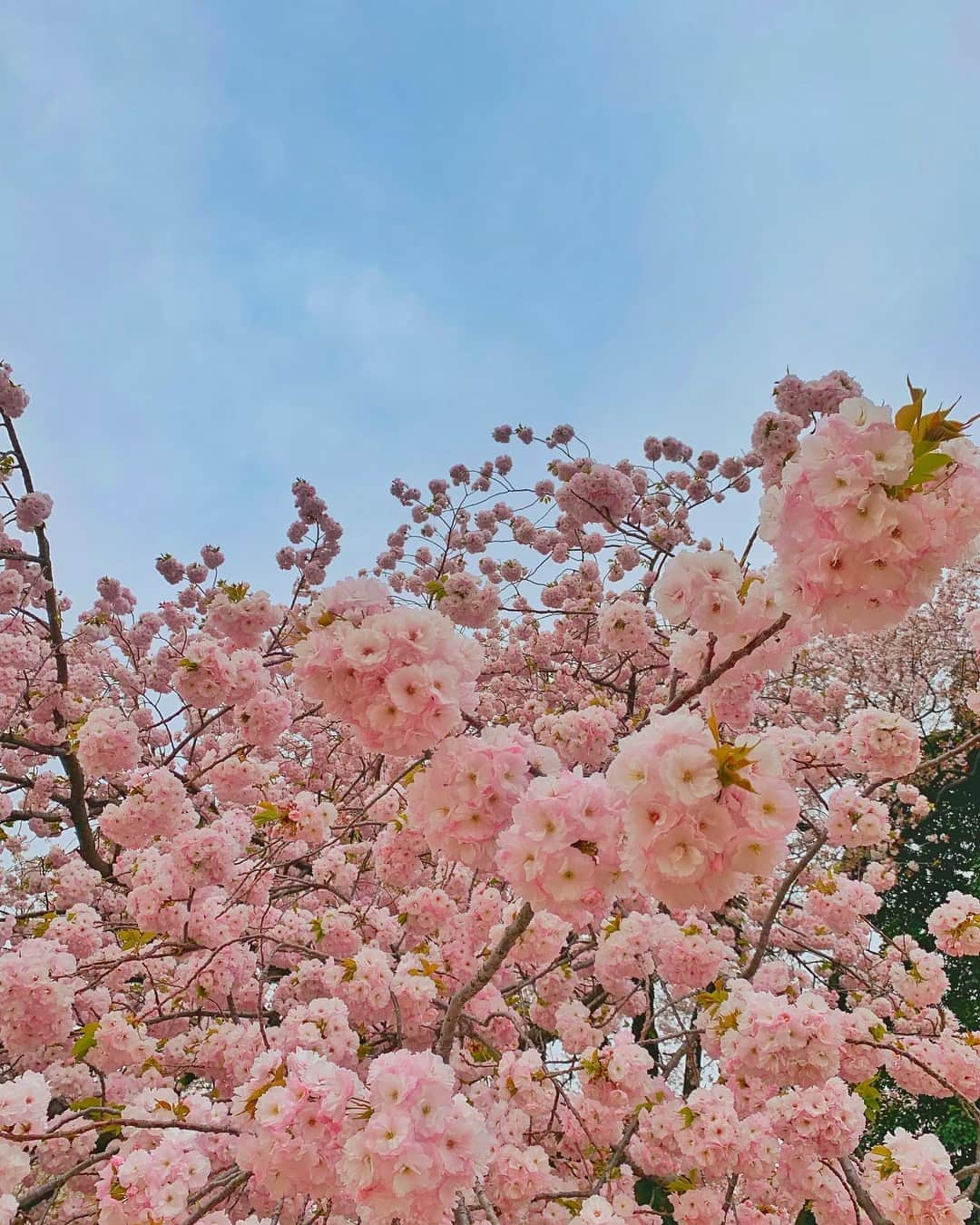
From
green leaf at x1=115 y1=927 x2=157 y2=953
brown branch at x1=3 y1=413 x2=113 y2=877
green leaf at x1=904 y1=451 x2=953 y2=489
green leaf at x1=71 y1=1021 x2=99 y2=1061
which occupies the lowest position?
green leaf at x1=71 y1=1021 x2=99 y2=1061

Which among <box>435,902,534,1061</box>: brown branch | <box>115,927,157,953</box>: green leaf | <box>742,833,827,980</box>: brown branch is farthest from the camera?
<box>115,927,157,953</box>: green leaf

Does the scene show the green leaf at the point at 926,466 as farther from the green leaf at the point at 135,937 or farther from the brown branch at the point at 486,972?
the green leaf at the point at 135,937

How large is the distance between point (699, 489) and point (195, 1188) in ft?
21.4

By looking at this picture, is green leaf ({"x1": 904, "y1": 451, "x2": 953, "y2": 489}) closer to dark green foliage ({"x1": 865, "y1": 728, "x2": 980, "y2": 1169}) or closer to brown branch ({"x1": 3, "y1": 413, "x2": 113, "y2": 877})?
brown branch ({"x1": 3, "y1": 413, "x2": 113, "y2": 877})

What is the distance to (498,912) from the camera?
3.82 m

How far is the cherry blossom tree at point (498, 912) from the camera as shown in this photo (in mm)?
1576

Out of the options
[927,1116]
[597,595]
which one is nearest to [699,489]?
[597,595]

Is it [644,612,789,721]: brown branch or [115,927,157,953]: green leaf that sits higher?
[115,927,157,953]: green leaf

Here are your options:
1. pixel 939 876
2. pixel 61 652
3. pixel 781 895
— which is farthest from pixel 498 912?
pixel 939 876

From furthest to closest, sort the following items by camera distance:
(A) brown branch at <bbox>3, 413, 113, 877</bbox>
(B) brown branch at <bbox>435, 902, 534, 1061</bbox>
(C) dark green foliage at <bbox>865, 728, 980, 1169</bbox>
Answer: (C) dark green foliage at <bbox>865, 728, 980, 1169</bbox>
(A) brown branch at <bbox>3, 413, 113, 877</bbox>
(B) brown branch at <bbox>435, 902, 534, 1061</bbox>

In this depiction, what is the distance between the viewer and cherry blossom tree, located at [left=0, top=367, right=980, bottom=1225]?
5.17 feet

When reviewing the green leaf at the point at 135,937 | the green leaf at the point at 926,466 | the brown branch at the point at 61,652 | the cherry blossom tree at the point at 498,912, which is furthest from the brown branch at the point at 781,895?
the brown branch at the point at 61,652

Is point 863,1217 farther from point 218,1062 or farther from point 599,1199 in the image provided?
point 218,1062

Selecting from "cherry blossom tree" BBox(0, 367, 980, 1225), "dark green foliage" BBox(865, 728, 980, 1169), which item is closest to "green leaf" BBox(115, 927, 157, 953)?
"cherry blossom tree" BBox(0, 367, 980, 1225)
